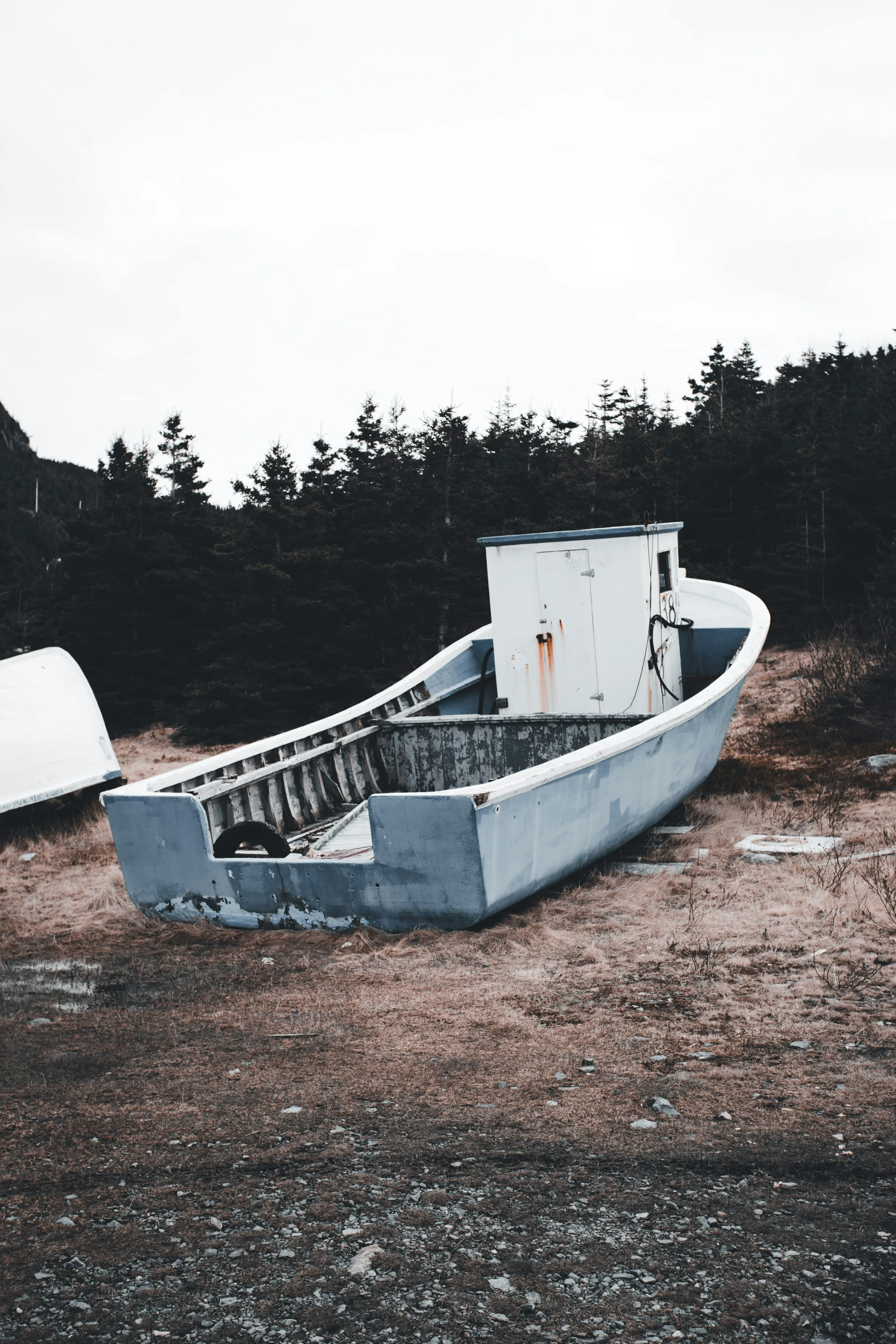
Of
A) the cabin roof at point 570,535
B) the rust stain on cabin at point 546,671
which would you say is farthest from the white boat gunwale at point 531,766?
the cabin roof at point 570,535

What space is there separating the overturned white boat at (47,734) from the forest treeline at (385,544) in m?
6.27

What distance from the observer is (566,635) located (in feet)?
27.5

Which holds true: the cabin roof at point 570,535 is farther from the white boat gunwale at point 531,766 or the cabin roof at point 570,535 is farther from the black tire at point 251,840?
the black tire at point 251,840

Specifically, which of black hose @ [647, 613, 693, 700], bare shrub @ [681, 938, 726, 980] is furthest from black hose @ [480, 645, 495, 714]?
bare shrub @ [681, 938, 726, 980]

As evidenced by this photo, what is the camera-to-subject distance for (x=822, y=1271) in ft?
8.11

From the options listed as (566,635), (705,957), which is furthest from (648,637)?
(705,957)

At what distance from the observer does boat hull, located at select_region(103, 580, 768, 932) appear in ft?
17.5

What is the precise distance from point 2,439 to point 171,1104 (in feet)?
259

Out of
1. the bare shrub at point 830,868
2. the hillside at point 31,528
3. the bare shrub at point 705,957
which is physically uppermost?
the hillside at point 31,528

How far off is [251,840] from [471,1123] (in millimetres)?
2889

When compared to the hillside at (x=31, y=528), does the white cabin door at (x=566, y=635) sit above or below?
below

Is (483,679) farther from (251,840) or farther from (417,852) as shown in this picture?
(417,852)

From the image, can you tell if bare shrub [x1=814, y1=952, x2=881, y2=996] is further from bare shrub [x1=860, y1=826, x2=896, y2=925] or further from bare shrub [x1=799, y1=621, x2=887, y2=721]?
bare shrub [x1=799, y1=621, x2=887, y2=721]

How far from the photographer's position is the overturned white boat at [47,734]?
9234 millimetres
